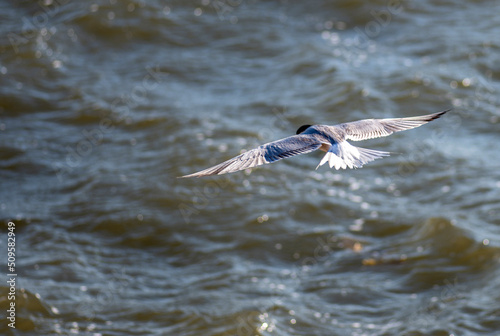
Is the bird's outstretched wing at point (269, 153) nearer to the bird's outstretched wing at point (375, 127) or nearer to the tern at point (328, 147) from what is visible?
the tern at point (328, 147)

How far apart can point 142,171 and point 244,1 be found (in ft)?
16.8

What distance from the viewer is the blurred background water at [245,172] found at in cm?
780

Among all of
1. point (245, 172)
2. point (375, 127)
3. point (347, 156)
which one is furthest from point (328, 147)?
point (245, 172)

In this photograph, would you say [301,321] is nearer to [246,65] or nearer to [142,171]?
[142,171]

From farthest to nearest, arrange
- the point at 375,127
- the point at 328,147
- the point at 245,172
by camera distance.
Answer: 1. the point at 245,172
2. the point at 375,127
3. the point at 328,147

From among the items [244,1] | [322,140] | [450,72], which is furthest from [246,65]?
[322,140]

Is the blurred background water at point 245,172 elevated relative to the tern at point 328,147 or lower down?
lower down

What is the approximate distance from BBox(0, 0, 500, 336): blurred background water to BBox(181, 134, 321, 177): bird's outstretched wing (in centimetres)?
299

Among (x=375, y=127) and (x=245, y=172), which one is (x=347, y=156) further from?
(x=245, y=172)

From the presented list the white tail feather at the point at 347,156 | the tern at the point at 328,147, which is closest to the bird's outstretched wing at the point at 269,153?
the tern at the point at 328,147

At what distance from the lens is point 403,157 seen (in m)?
10.2

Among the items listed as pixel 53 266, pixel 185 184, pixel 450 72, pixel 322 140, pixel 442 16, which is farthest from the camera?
pixel 442 16

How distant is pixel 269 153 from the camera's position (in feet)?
15.4

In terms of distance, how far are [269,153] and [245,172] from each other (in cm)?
540
